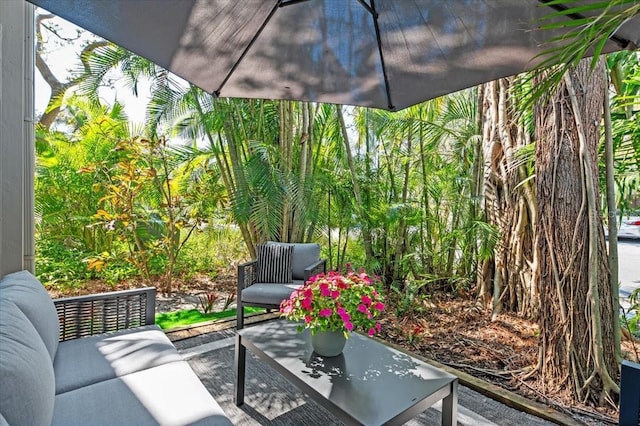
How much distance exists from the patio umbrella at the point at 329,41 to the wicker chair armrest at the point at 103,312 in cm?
151

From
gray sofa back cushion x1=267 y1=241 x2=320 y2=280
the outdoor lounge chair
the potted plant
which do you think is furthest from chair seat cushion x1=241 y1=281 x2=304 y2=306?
the potted plant

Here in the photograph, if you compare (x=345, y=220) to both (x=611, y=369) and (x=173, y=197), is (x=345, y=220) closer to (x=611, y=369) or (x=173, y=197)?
(x=173, y=197)

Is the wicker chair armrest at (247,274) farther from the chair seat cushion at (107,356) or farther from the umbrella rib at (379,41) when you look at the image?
the umbrella rib at (379,41)

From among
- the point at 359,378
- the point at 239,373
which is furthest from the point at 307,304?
the point at 239,373

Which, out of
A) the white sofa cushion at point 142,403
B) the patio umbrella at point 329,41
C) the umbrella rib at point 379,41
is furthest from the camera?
the umbrella rib at point 379,41

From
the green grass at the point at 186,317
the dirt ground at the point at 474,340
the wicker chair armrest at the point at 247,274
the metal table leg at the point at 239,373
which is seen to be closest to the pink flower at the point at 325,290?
the metal table leg at the point at 239,373

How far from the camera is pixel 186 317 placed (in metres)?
3.73

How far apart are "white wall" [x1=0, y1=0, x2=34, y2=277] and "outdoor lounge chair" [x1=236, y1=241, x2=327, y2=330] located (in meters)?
1.72

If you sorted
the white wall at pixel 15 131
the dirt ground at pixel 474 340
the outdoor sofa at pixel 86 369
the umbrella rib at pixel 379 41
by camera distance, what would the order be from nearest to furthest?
the outdoor sofa at pixel 86 369 → the umbrella rib at pixel 379 41 → the white wall at pixel 15 131 → the dirt ground at pixel 474 340

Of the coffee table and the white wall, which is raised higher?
the white wall

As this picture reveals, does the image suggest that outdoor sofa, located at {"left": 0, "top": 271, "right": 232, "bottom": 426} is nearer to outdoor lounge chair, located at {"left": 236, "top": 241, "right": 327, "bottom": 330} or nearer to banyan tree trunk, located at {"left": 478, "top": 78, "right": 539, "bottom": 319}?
outdoor lounge chair, located at {"left": 236, "top": 241, "right": 327, "bottom": 330}

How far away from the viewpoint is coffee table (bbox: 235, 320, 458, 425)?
57.1 inches

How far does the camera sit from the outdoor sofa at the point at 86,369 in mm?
1156

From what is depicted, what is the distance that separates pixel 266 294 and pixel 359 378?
1704 mm
